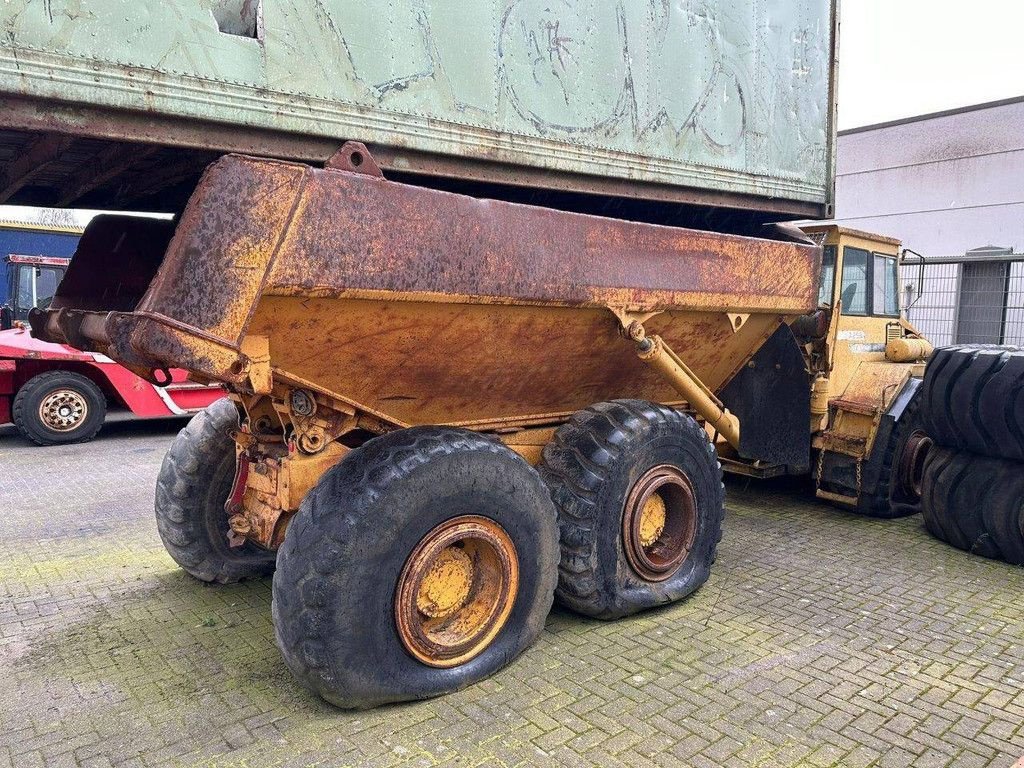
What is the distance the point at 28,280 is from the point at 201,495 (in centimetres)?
973

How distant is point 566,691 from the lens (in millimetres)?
3320

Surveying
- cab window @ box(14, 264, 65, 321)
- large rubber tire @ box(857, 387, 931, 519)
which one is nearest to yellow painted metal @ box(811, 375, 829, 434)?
large rubber tire @ box(857, 387, 931, 519)

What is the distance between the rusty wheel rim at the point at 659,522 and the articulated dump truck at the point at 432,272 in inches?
0.7

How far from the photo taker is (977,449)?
17.0ft

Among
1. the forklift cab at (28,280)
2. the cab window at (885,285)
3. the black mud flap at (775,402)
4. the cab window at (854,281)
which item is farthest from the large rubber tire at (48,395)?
the cab window at (885,285)

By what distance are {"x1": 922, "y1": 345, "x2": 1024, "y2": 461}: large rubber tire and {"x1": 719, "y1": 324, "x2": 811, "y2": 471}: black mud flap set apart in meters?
0.83

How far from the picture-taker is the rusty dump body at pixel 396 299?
261 cm

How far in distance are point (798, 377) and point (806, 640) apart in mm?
2241

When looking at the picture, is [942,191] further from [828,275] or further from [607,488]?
[607,488]

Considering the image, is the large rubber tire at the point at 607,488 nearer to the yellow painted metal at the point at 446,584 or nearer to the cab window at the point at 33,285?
the yellow painted metal at the point at 446,584

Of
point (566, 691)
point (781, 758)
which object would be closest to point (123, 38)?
point (566, 691)

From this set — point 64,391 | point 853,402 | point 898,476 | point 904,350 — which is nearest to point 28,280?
point 64,391

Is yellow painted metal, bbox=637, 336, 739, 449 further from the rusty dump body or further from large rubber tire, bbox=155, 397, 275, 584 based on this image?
large rubber tire, bbox=155, 397, 275, 584

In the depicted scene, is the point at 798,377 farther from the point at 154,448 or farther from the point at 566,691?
the point at 154,448
